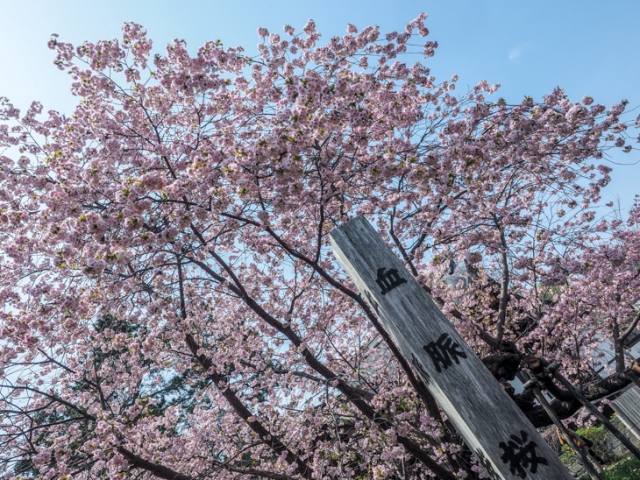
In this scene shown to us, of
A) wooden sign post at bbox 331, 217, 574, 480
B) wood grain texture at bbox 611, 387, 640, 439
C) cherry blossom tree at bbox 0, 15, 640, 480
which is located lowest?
wood grain texture at bbox 611, 387, 640, 439

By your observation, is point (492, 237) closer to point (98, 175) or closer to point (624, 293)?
point (624, 293)

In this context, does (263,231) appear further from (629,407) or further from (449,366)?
(629,407)

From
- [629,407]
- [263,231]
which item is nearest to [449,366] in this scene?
[263,231]

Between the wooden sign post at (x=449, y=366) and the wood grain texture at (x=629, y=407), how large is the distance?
9919mm

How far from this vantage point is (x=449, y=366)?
8.81 feet

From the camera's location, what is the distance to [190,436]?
313 inches

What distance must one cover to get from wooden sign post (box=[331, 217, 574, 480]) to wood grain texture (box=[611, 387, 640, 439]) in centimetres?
992

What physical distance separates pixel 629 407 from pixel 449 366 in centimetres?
1082

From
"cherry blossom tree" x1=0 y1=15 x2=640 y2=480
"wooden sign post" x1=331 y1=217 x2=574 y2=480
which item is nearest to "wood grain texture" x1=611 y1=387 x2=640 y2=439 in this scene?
"cherry blossom tree" x1=0 y1=15 x2=640 y2=480

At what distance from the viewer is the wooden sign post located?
2482 mm

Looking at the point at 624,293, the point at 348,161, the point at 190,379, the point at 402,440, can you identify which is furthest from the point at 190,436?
the point at 624,293

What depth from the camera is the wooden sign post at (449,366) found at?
2.48 m

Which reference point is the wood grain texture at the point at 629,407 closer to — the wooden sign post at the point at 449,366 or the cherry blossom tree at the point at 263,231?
the cherry blossom tree at the point at 263,231

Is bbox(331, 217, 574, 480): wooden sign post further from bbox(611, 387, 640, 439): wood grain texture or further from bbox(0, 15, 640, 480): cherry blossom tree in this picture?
bbox(611, 387, 640, 439): wood grain texture
